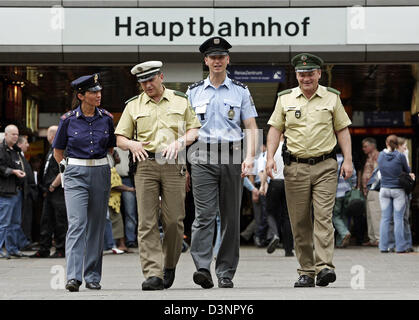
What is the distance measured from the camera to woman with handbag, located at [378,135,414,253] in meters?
16.0

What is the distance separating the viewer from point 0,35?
619 inches

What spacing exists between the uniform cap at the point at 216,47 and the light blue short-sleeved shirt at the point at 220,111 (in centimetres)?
28

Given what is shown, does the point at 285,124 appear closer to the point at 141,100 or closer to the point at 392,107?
the point at 141,100

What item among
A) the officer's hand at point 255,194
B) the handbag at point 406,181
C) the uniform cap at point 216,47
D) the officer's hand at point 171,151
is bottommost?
the officer's hand at point 255,194

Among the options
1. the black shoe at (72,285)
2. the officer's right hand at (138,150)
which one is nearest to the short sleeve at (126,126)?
the officer's right hand at (138,150)

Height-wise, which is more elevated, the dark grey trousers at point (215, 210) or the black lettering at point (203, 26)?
the black lettering at point (203, 26)

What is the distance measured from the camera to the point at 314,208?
30.1 ft

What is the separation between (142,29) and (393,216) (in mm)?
5216

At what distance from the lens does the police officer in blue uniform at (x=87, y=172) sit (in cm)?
898

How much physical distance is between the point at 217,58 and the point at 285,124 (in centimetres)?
92

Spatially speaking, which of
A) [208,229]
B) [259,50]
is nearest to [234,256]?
[208,229]

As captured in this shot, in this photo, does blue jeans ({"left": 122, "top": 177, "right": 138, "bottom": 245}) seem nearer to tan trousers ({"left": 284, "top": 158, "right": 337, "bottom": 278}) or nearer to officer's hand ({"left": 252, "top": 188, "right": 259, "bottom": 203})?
officer's hand ({"left": 252, "top": 188, "right": 259, "bottom": 203})

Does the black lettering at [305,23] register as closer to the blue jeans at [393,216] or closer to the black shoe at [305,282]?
the blue jeans at [393,216]
